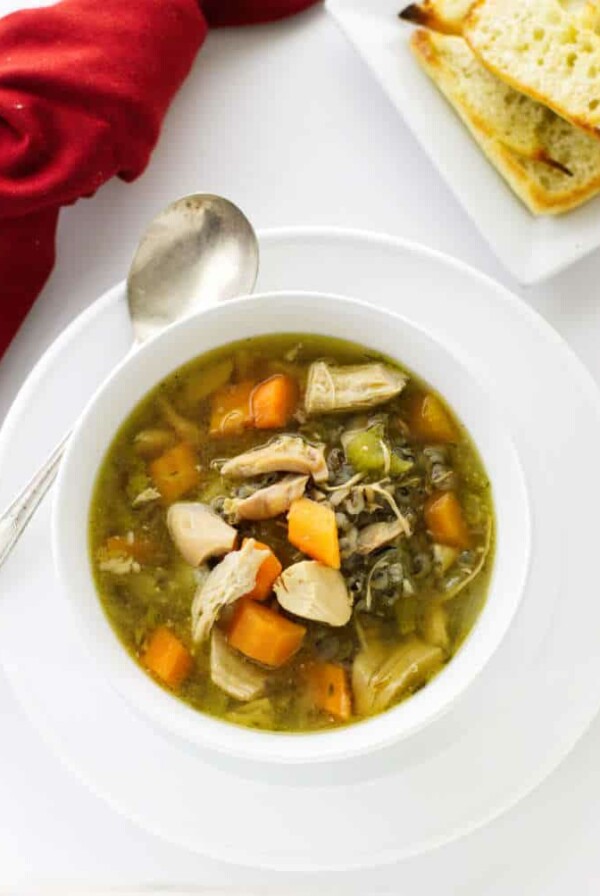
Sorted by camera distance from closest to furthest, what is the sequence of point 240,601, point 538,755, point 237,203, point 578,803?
1. point 240,601
2. point 538,755
3. point 578,803
4. point 237,203

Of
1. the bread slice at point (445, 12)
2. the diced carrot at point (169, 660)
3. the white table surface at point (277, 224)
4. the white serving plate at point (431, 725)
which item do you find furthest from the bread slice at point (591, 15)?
the diced carrot at point (169, 660)

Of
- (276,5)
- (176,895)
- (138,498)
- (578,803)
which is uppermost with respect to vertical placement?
(276,5)

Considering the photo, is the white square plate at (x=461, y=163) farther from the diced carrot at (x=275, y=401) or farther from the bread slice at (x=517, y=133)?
the diced carrot at (x=275, y=401)

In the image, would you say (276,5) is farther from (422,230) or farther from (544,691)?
(544,691)

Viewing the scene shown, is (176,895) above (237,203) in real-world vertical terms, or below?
below

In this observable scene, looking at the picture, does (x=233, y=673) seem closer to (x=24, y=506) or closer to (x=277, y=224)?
(x=24, y=506)

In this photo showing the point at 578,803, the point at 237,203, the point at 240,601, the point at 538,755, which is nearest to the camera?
the point at 240,601

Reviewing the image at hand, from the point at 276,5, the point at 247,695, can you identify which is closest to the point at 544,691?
the point at 247,695

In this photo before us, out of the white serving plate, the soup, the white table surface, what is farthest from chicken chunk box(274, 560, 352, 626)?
the white table surface
